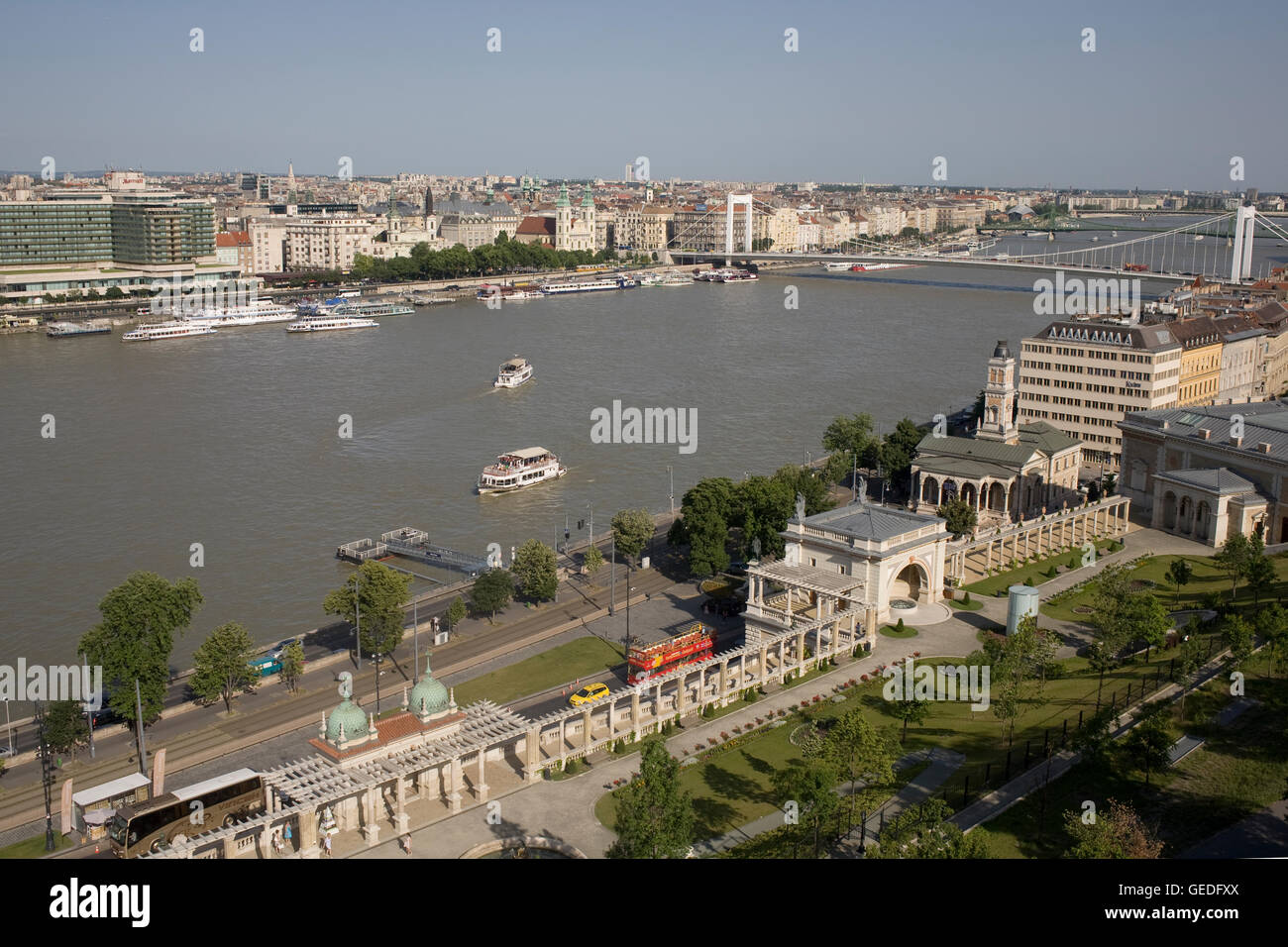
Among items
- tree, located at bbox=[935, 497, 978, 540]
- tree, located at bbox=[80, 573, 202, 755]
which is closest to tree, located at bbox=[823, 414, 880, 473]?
tree, located at bbox=[935, 497, 978, 540]

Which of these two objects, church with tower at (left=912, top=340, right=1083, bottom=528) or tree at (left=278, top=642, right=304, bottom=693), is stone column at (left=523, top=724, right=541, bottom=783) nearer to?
tree at (left=278, top=642, right=304, bottom=693)

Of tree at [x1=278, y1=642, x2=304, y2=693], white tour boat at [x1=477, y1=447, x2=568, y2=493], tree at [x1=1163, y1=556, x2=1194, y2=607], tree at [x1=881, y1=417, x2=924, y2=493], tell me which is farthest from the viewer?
white tour boat at [x1=477, y1=447, x2=568, y2=493]

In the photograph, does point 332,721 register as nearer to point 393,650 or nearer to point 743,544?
point 393,650

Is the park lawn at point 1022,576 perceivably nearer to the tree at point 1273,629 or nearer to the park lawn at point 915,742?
the park lawn at point 915,742

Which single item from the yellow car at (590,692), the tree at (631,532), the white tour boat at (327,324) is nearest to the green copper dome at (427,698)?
the yellow car at (590,692)
